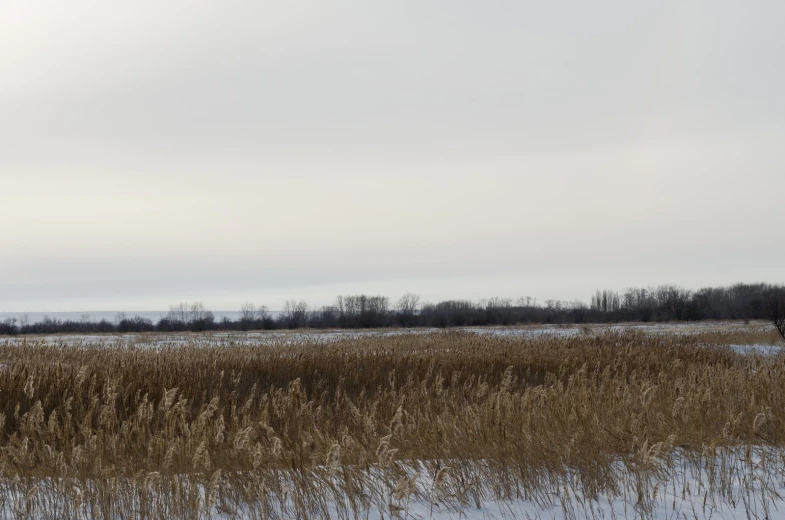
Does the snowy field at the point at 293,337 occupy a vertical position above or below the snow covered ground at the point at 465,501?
below

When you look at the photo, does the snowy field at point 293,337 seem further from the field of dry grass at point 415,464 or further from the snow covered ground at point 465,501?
the snow covered ground at point 465,501

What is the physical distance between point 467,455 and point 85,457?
10.0 ft

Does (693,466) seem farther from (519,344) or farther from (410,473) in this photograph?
(519,344)

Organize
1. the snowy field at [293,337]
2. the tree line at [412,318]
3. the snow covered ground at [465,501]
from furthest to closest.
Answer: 1. the tree line at [412,318]
2. the snowy field at [293,337]
3. the snow covered ground at [465,501]

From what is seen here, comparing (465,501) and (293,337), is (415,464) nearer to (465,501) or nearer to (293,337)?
(465,501)

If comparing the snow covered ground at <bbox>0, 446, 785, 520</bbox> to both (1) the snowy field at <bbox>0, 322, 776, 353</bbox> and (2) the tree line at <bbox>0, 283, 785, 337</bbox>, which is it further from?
(2) the tree line at <bbox>0, 283, 785, 337</bbox>

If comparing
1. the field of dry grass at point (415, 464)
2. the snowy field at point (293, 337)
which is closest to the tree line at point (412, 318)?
the snowy field at point (293, 337)

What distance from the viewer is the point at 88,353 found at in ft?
47.1

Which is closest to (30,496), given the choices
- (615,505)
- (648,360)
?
(615,505)

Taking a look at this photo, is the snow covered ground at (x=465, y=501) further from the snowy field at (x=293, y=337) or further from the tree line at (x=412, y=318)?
the tree line at (x=412, y=318)

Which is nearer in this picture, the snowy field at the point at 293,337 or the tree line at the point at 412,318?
the snowy field at the point at 293,337

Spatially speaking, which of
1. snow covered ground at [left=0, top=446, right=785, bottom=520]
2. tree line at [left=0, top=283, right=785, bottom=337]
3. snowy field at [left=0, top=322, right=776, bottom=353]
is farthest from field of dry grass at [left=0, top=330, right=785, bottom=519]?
tree line at [left=0, top=283, right=785, bottom=337]

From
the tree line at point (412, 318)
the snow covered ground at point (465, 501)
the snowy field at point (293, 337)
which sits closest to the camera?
the snow covered ground at point (465, 501)

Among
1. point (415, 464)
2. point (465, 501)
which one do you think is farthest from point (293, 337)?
point (465, 501)
